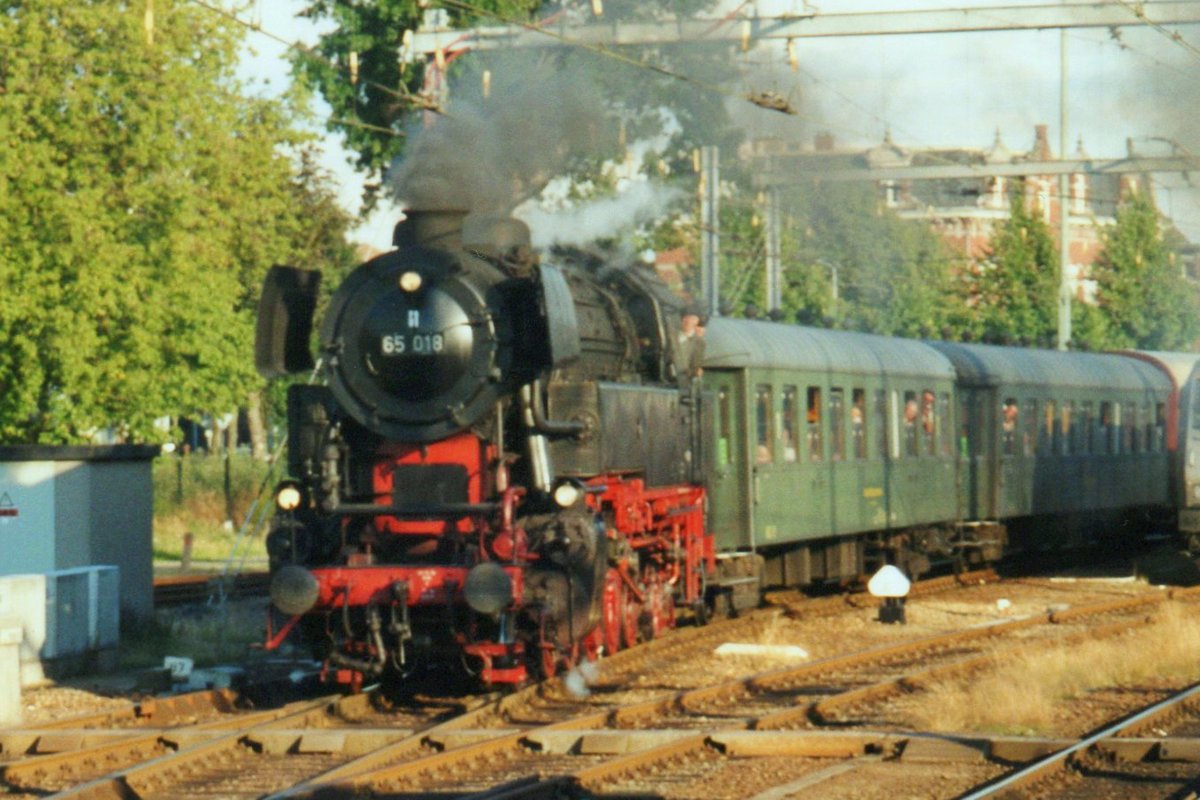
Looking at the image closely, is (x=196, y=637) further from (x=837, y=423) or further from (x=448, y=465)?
(x=837, y=423)

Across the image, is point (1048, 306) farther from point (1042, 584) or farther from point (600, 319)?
point (600, 319)

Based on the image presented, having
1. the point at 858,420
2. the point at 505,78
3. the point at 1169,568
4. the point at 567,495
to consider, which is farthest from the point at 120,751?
the point at 1169,568

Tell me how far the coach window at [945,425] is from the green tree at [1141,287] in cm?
2759

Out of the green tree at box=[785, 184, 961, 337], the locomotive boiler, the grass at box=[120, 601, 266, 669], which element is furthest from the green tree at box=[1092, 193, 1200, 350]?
the locomotive boiler

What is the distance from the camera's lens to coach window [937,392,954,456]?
953 inches

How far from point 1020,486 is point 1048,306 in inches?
981

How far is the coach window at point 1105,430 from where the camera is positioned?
1134 inches

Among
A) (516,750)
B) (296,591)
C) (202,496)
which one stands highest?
(202,496)

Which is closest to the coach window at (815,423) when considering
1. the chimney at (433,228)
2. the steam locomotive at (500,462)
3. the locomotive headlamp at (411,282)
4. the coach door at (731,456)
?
the steam locomotive at (500,462)

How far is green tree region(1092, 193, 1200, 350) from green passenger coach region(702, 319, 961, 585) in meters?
28.5

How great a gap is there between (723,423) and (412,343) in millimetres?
5728

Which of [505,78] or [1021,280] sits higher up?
[1021,280]

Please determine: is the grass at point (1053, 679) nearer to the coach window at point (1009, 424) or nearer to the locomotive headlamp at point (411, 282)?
the locomotive headlamp at point (411, 282)

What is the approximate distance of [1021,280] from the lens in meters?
49.9
